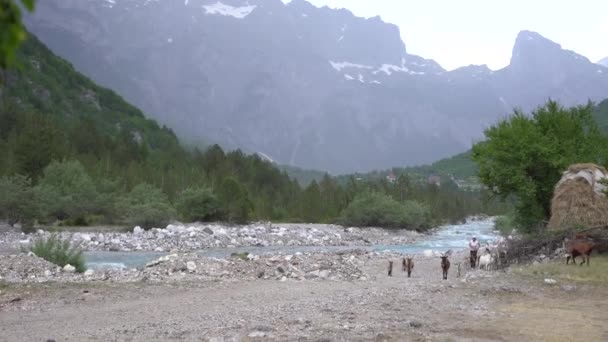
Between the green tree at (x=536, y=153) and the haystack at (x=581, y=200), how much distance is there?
3.27m

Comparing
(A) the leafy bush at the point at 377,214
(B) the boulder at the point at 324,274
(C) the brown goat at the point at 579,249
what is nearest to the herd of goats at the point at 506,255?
(C) the brown goat at the point at 579,249

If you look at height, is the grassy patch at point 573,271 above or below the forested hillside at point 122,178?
below

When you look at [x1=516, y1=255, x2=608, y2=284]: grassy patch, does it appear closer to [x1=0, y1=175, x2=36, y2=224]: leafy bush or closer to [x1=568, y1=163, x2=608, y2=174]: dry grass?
[x1=568, y1=163, x2=608, y2=174]: dry grass

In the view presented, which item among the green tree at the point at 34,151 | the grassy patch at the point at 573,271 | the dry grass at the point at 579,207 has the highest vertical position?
the green tree at the point at 34,151

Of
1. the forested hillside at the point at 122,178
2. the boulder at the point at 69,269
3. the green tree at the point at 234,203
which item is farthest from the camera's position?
the green tree at the point at 234,203

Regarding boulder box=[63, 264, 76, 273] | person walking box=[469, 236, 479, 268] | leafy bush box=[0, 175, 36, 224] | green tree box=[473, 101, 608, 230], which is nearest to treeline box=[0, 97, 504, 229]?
leafy bush box=[0, 175, 36, 224]

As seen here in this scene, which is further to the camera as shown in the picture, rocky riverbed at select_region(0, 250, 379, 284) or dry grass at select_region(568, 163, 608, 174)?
dry grass at select_region(568, 163, 608, 174)

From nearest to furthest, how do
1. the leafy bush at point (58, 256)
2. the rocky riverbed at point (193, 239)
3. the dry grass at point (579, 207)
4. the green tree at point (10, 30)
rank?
the green tree at point (10, 30) < the leafy bush at point (58, 256) < the dry grass at point (579, 207) < the rocky riverbed at point (193, 239)

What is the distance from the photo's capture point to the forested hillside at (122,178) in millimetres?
55094

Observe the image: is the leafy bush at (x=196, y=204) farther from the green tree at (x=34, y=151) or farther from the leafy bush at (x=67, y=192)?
the green tree at (x=34, y=151)

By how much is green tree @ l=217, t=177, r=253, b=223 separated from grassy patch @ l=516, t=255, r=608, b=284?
1872 inches

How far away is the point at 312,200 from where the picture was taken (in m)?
85.4

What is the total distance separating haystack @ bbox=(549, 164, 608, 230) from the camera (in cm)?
2442

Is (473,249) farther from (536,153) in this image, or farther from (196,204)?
(196,204)
